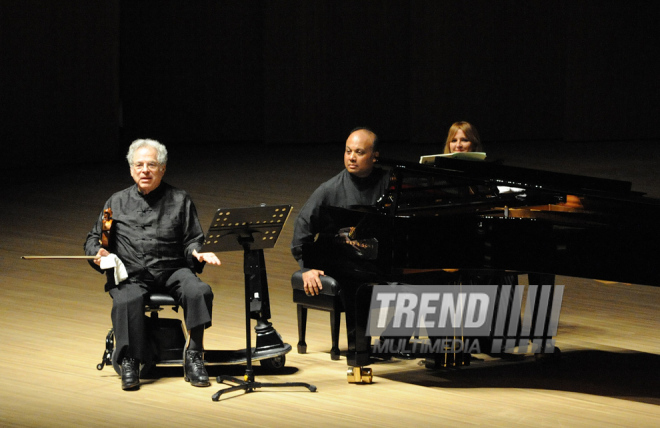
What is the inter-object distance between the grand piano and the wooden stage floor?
1.43 feet

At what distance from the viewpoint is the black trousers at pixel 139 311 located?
457 centimetres

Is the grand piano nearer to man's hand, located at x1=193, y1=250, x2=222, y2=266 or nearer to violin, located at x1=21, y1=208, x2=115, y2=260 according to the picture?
man's hand, located at x1=193, y1=250, x2=222, y2=266

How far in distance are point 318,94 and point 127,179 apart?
153 inches

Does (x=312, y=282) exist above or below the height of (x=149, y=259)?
below

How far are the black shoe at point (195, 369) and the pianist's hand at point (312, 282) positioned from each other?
2.18 ft

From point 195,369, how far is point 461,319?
136cm

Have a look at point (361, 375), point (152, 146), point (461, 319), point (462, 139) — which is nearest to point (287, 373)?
point (361, 375)

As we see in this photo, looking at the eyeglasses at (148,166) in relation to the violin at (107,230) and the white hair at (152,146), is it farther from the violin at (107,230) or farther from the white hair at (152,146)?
the violin at (107,230)

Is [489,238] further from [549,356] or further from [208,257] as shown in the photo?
[208,257]

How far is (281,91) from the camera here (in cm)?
1382

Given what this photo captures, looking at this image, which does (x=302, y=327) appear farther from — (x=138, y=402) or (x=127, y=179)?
(x=127, y=179)

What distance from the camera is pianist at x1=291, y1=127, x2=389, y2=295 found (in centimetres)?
505

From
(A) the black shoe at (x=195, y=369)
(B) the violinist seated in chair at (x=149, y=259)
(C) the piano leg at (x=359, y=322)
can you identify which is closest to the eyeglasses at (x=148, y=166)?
(B) the violinist seated in chair at (x=149, y=259)

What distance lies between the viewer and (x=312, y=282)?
5.02m
